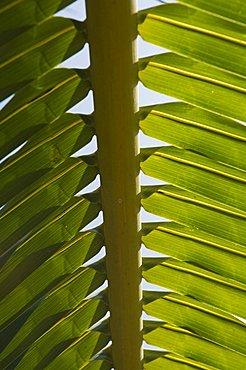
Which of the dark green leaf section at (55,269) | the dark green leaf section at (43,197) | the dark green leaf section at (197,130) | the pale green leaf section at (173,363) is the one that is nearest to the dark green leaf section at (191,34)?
the dark green leaf section at (197,130)

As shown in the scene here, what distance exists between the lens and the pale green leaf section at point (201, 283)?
1.48 meters

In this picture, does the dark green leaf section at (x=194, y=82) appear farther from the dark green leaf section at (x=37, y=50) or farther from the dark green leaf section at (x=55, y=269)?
the dark green leaf section at (x=55, y=269)

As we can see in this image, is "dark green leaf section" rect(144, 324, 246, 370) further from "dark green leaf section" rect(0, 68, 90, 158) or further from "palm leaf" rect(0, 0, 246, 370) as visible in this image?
"dark green leaf section" rect(0, 68, 90, 158)

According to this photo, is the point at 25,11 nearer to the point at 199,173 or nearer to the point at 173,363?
the point at 199,173

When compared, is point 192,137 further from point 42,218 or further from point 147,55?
point 42,218

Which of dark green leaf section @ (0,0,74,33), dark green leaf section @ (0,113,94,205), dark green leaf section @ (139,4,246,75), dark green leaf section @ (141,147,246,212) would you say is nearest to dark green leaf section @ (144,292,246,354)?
dark green leaf section @ (141,147,246,212)

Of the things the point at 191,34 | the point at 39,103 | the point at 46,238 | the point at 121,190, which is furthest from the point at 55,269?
the point at 191,34

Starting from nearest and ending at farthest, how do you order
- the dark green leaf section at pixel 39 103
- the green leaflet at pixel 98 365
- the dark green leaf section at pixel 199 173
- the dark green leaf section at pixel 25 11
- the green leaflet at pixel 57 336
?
the dark green leaf section at pixel 25 11
the dark green leaf section at pixel 39 103
the dark green leaf section at pixel 199 173
the green leaflet at pixel 57 336
the green leaflet at pixel 98 365

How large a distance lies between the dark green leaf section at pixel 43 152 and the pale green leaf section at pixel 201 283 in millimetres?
278

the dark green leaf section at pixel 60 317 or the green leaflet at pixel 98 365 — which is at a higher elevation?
the dark green leaf section at pixel 60 317

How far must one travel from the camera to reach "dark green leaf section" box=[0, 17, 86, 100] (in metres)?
1.17

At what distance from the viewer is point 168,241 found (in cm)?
146

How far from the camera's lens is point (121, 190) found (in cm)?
133

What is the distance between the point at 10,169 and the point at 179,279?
0.37 meters
